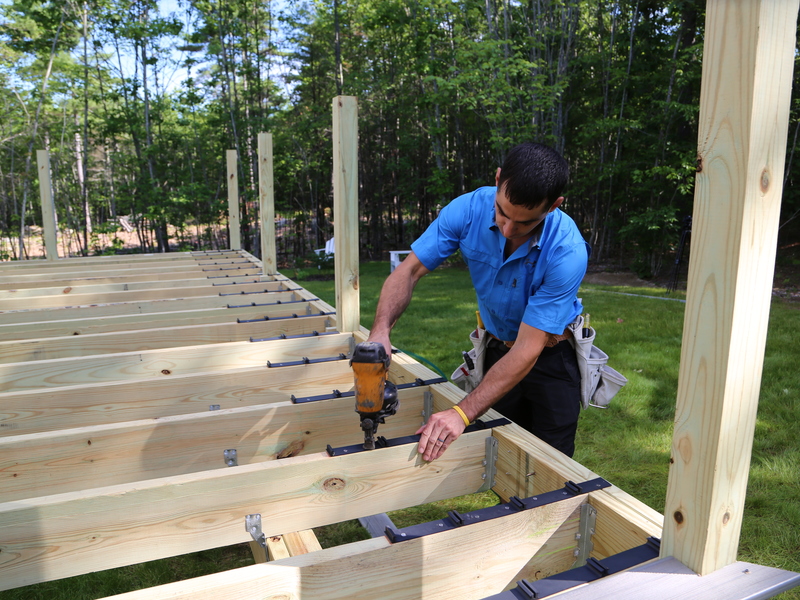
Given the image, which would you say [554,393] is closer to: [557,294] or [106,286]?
[557,294]

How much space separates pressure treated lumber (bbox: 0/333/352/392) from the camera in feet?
8.45

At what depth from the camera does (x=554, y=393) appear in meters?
2.58

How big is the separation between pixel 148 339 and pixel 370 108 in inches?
528

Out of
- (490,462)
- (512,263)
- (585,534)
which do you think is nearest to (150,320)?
Result: (512,263)

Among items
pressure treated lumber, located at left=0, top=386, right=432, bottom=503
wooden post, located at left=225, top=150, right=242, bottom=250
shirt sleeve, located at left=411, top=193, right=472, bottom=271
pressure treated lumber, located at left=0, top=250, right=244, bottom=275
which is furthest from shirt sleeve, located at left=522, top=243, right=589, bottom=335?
wooden post, located at left=225, top=150, right=242, bottom=250

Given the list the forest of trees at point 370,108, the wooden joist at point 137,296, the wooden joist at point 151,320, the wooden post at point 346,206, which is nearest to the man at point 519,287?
the wooden post at point 346,206

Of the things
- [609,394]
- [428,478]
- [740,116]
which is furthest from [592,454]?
[740,116]

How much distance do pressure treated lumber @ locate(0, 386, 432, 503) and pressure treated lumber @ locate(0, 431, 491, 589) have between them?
44 cm

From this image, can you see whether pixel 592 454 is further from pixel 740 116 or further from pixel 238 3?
pixel 238 3

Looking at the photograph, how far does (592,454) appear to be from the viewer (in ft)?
12.2

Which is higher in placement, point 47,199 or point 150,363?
point 47,199

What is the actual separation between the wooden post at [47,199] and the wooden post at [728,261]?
7.62 metres

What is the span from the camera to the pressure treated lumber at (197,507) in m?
1.45

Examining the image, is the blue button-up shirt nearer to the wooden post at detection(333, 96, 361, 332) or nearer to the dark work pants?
the dark work pants
